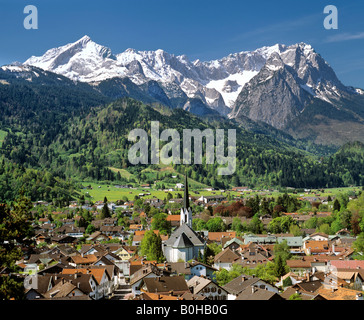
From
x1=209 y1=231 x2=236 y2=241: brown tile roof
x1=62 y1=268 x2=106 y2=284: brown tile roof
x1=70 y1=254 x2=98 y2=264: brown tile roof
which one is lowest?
x1=209 y1=231 x2=236 y2=241: brown tile roof

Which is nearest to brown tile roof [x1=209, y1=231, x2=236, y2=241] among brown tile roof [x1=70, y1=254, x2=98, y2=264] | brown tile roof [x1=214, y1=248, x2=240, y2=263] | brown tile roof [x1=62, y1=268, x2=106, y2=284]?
brown tile roof [x1=214, y1=248, x2=240, y2=263]

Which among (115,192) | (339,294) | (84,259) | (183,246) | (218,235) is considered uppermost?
(339,294)

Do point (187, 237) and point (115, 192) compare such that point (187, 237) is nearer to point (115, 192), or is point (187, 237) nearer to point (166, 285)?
point (166, 285)

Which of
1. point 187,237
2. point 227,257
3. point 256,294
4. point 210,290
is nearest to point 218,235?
point 227,257

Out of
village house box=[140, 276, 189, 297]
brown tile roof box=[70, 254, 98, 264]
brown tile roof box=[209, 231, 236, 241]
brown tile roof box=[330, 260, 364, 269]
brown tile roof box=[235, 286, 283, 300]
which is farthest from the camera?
brown tile roof box=[209, 231, 236, 241]

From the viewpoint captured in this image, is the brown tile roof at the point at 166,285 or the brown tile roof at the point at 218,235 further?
the brown tile roof at the point at 218,235

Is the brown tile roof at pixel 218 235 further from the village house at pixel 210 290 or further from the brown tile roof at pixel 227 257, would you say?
the village house at pixel 210 290

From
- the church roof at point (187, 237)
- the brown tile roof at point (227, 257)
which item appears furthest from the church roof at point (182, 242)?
the brown tile roof at point (227, 257)

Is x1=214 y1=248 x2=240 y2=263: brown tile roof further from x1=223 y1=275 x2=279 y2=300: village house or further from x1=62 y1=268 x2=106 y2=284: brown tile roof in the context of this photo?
x1=62 y1=268 x2=106 y2=284: brown tile roof

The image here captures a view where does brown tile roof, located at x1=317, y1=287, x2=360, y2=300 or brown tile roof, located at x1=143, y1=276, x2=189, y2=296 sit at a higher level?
brown tile roof, located at x1=317, y1=287, x2=360, y2=300

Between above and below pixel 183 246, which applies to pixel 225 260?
below
